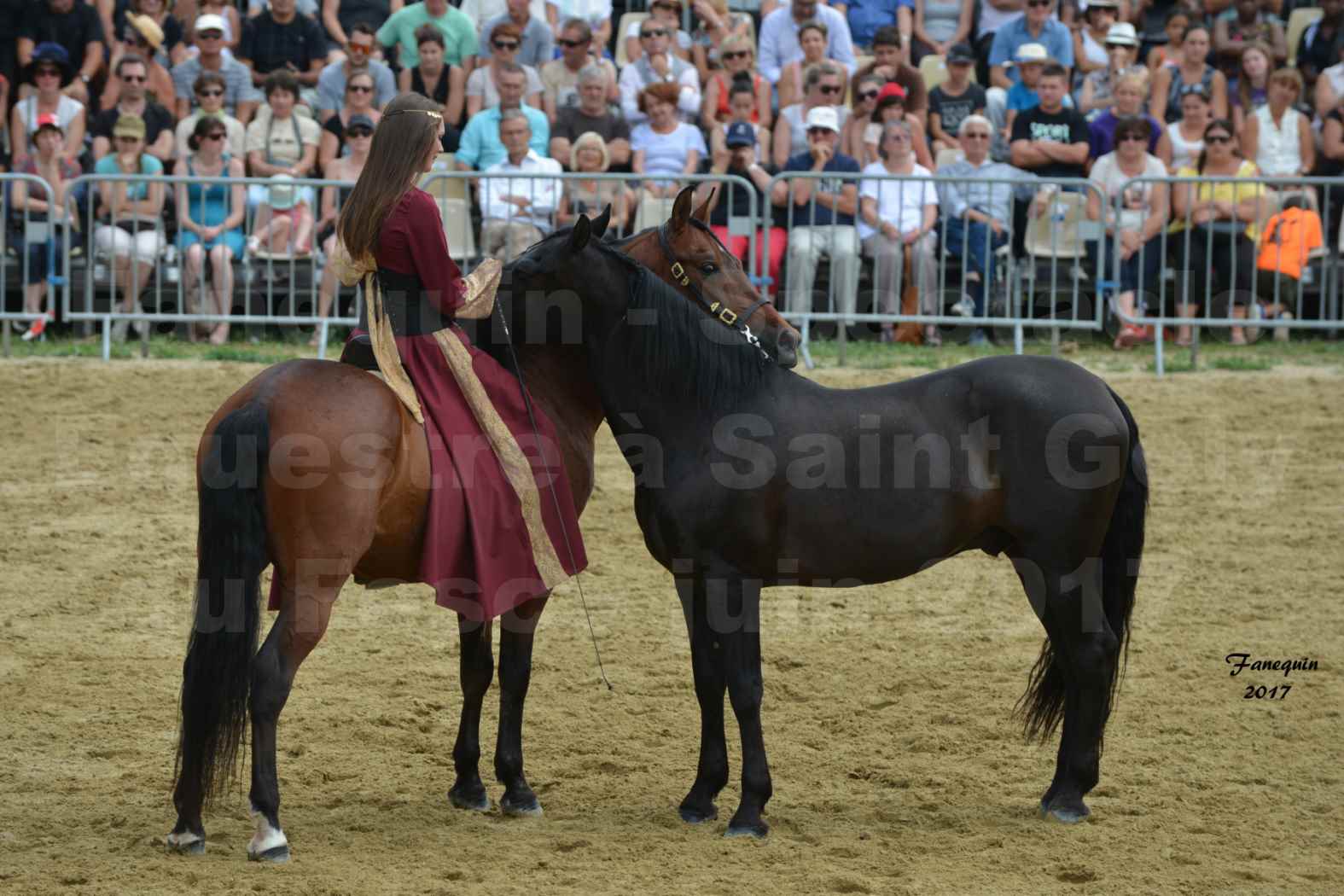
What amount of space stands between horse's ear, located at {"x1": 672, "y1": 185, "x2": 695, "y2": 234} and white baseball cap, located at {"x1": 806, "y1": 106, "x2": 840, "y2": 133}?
6.60 m

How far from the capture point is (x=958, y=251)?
39.0ft

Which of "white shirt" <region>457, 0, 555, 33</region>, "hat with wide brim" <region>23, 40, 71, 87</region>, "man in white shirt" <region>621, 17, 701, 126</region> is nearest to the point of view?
"hat with wide brim" <region>23, 40, 71, 87</region>

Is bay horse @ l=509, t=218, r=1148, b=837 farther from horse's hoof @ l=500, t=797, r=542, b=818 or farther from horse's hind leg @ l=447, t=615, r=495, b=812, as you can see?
horse's hind leg @ l=447, t=615, r=495, b=812

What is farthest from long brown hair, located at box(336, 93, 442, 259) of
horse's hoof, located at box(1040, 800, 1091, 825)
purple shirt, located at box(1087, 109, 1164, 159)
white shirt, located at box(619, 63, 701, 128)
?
purple shirt, located at box(1087, 109, 1164, 159)

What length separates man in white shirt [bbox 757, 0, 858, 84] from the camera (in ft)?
45.5

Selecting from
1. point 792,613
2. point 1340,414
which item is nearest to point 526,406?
point 792,613

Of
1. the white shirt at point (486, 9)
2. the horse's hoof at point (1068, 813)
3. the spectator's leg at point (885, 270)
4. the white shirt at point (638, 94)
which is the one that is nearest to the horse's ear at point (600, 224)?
the horse's hoof at point (1068, 813)

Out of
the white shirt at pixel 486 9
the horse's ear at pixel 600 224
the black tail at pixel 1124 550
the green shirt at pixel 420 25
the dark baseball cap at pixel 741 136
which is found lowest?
the black tail at pixel 1124 550

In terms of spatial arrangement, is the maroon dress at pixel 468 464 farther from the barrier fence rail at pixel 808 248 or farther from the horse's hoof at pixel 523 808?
the barrier fence rail at pixel 808 248

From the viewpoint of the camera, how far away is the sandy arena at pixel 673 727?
5078 mm

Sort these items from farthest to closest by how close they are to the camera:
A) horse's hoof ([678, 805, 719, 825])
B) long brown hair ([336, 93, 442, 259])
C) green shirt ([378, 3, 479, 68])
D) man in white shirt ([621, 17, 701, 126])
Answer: green shirt ([378, 3, 479, 68]), man in white shirt ([621, 17, 701, 126]), horse's hoof ([678, 805, 719, 825]), long brown hair ([336, 93, 442, 259])

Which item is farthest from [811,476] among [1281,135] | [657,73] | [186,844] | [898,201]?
[1281,135]

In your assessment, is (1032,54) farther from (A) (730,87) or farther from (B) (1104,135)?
(A) (730,87)

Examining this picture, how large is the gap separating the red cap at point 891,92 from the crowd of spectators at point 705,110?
2.0 inches
